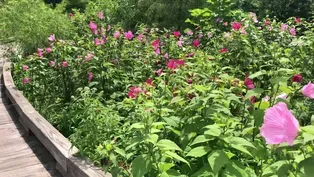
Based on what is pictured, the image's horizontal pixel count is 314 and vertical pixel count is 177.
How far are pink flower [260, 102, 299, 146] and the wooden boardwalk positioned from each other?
2552mm

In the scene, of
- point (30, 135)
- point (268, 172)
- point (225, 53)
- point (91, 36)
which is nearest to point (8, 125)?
point (30, 135)

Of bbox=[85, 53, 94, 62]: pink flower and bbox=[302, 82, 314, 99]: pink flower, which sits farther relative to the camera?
bbox=[85, 53, 94, 62]: pink flower

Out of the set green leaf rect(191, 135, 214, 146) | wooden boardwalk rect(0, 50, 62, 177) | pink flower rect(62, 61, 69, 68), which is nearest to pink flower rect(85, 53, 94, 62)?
pink flower rect(62, 61, 69, 68)

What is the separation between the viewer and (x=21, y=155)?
149 inches

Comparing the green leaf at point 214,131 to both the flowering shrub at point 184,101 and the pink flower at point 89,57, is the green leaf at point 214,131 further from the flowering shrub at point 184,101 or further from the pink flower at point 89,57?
the pink flower at point 89,57

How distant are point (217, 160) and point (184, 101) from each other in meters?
0.74

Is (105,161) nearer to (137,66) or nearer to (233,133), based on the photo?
(233,133)

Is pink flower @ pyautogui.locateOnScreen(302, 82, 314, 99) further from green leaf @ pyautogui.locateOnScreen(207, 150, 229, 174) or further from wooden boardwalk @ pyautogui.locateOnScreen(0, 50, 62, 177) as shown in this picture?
wooden boardwalk @ pyautogui.locateOnScreen(0, 50, 62, 177)

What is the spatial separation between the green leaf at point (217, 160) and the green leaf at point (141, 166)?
0.95 ft

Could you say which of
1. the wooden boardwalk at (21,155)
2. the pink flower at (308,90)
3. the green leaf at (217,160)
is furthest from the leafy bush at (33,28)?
the pink flower at (308,90)

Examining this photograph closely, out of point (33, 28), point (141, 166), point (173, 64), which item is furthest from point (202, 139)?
point (33, 28)

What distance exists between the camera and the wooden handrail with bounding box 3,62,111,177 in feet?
9.40

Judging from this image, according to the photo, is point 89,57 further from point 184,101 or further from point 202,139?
point 202,139

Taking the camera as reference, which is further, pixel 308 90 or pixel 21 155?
pixel 21 155
